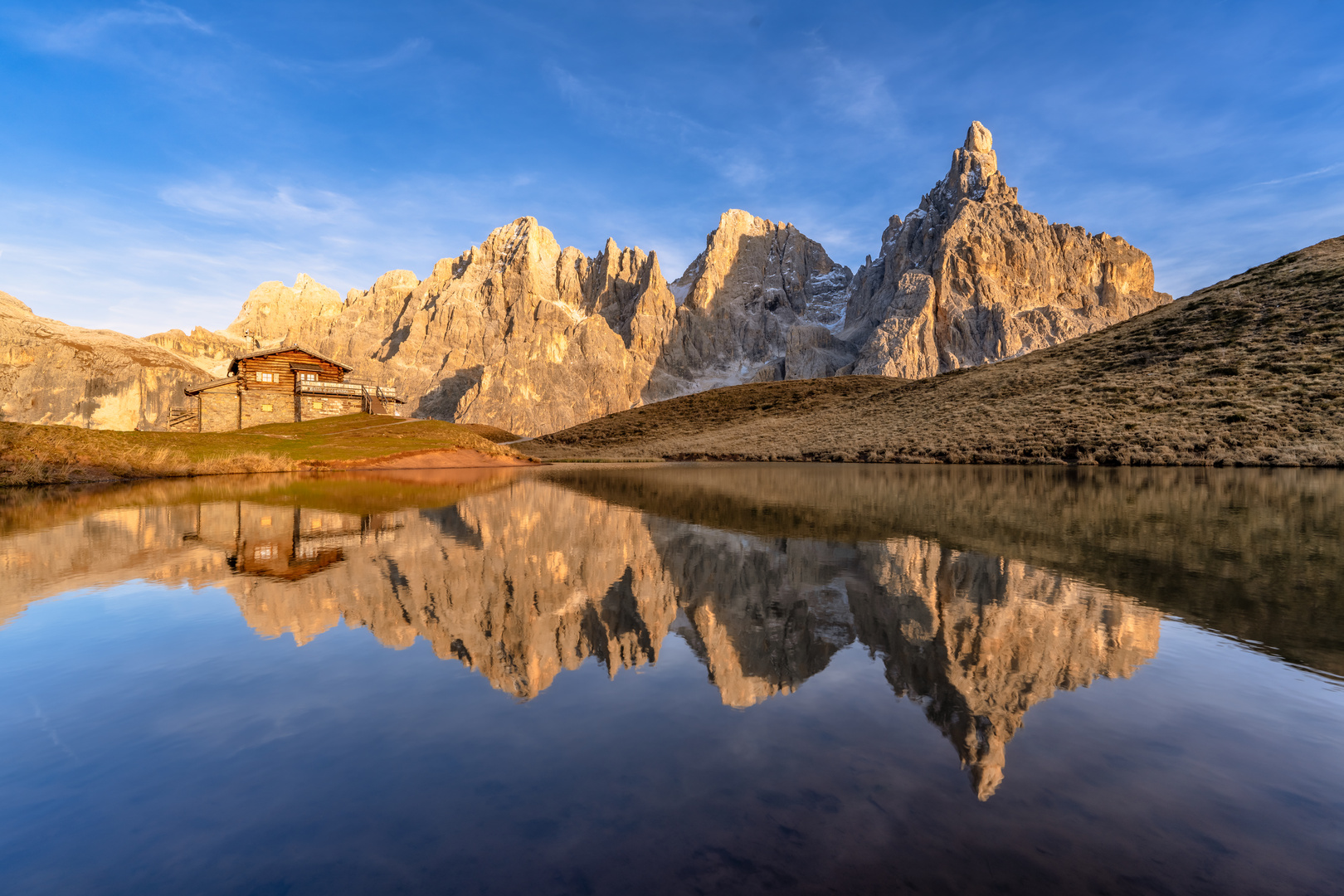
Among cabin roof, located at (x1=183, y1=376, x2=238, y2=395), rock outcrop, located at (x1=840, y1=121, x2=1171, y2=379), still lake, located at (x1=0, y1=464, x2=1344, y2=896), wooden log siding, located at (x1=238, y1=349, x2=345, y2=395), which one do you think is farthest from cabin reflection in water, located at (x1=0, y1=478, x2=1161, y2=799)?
rock outcrop, located at (x1=840, y1=121, x2=1171, y2=379)

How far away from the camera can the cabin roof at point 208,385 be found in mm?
39719

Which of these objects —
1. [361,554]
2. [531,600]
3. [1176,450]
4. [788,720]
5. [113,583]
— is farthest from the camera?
[1176,450]

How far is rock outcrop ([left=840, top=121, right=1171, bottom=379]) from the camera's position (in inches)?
5458

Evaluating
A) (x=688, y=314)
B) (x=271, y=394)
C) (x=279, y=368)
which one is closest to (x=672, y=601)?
(x=271, y=394)

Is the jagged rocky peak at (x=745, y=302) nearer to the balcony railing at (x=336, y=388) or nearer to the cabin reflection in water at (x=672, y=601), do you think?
the balcony railing at (x=336, y=388)

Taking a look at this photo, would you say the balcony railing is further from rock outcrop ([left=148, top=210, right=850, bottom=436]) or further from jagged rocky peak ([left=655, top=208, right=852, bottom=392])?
jagged rocky peak ([left=655, top=208, right=852, bottom=392])

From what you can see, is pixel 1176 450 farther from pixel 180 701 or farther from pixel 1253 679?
pixel 180 701

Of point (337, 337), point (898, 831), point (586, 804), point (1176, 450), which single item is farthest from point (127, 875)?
point (337, 337)

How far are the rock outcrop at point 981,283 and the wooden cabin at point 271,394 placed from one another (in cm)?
11955

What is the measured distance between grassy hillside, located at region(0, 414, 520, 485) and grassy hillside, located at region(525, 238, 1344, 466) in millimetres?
19810

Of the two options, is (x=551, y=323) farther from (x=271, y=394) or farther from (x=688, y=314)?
(x=271, y=394)

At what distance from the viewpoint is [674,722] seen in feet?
10.5

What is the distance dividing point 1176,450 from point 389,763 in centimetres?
3385

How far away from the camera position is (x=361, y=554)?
775cm
